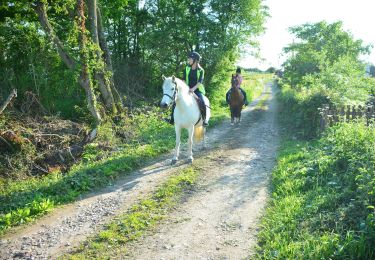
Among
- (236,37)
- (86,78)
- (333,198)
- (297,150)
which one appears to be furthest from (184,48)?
(333,198)

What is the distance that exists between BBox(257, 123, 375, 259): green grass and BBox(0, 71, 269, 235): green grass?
4188mm

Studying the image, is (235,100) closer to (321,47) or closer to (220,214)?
(321,47)

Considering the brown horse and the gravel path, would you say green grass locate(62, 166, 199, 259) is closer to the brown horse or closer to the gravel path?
the gravel path

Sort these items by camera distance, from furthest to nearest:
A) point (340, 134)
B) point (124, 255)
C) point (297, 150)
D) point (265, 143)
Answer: point (265, 143)
point (297, 150)
point (340, 134)
point (124, 255)

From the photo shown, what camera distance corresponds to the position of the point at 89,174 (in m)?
8.03

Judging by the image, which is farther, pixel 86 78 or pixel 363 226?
pixel 86 78

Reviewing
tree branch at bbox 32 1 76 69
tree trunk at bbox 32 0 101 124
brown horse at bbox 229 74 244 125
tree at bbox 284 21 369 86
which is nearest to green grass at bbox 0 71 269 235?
tree trunk at bbox 32 0 101 124

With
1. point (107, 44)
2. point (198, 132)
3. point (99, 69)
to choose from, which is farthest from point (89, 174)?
point (107, 44)

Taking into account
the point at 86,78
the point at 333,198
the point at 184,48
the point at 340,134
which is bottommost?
the point at 333,198

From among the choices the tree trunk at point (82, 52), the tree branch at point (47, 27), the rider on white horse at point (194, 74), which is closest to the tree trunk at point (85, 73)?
the tree trunk at point (82, 52)

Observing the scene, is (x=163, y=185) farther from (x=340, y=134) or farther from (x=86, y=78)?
(x=86, y=78)

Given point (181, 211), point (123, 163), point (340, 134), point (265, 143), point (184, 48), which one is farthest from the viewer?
point (184, 48)

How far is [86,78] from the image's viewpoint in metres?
11.9

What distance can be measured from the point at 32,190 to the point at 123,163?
8.14 ft
